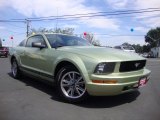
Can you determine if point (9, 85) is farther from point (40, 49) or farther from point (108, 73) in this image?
point (108, 73)

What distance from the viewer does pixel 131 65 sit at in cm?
521

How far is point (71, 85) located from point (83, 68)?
0.60 m

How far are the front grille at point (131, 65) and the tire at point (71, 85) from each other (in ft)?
2.76

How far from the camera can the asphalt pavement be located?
14.6 ft

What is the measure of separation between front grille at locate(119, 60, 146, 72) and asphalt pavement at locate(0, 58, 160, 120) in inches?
28.1

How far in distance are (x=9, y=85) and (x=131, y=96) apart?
340 centimetres

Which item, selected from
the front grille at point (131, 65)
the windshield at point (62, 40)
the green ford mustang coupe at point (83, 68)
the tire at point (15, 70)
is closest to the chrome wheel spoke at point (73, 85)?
the green ford mustang coupe at point (83, 68)

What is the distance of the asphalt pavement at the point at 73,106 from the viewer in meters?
4.45

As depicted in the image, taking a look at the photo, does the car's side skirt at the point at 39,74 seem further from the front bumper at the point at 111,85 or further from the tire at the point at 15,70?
the front bumper at the point at 111,85

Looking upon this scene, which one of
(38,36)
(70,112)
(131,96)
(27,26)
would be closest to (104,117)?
(70,112)

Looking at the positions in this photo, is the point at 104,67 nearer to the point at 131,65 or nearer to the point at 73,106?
the point at 131,65

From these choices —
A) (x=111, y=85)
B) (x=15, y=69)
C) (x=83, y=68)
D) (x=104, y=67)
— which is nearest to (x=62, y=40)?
(x=83, y=68)

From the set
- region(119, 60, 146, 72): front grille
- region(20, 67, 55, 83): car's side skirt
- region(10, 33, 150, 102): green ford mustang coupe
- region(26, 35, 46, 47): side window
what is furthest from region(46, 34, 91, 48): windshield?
region(119, 60, 146, 72): front grille

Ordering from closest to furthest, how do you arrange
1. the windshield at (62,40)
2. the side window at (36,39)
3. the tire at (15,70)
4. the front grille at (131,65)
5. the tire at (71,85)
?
1. the front grille at (131,65)
2. the tire at (71,85)
3. the windshield at (62,40)
4. the side window at (36,39)
5. the tire at (15,70)
